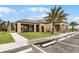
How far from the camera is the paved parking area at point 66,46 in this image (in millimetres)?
6281

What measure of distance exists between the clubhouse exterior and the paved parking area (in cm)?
36

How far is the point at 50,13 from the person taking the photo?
653 centimetres

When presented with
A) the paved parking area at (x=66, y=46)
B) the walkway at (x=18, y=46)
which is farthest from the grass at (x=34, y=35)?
the paved parking area at (x=66, y=46)

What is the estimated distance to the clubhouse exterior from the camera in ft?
21.4

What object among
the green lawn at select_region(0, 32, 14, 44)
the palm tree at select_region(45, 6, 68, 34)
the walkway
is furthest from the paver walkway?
the palm tree at select_region(45, 6, 68, 34)

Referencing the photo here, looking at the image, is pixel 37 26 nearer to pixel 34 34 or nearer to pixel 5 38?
pixel 34 34

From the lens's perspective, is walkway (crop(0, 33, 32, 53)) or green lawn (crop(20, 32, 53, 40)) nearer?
walkway (crop(0, 33, 32, 53))

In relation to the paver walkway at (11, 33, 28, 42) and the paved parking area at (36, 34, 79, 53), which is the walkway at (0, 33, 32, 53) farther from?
the paved parking area at (36, 34, 79, 53)

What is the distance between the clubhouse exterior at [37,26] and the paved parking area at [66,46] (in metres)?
0.36

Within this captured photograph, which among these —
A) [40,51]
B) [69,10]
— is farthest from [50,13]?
[40,51]
